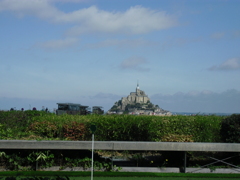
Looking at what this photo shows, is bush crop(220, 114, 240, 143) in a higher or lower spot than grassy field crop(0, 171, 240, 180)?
higher

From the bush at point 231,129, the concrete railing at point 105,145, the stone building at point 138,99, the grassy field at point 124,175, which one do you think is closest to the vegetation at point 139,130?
the bush at point 231,129

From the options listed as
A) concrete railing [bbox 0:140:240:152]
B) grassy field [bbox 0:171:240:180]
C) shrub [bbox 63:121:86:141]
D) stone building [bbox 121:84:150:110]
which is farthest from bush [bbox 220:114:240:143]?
stone building [bbox 121:84:150:110]

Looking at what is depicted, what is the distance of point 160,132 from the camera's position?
41.1 ft

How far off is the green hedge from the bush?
31cm

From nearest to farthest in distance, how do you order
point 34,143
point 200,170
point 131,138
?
point 34,143, point 200,170, point 131,138

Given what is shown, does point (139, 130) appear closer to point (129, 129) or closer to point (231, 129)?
point (129, 129)

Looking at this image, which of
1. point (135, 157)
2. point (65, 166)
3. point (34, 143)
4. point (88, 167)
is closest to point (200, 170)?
point (135, 157)

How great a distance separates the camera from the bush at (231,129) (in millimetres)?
11898

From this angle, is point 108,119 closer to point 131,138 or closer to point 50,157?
point 131,138

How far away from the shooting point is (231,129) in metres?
12.0

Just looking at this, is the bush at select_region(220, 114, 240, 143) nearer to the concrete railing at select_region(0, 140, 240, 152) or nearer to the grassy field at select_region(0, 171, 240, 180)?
the concrete railing at select_region(0, 140, 240, 152)

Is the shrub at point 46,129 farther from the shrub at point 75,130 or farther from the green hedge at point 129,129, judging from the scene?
the shrub at point 75,130

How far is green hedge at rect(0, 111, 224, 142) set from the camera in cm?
1217

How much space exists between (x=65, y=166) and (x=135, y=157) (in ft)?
7.44
